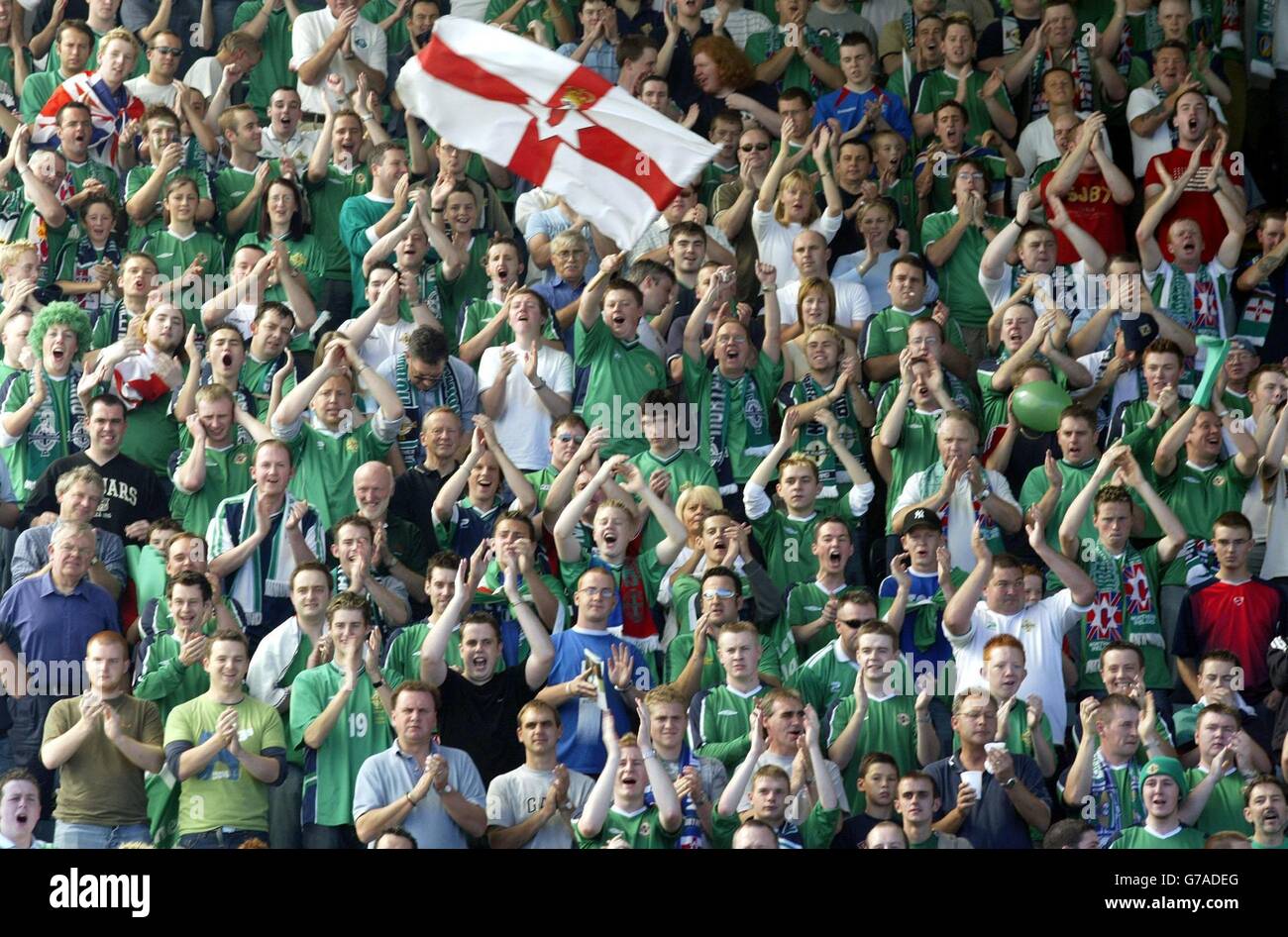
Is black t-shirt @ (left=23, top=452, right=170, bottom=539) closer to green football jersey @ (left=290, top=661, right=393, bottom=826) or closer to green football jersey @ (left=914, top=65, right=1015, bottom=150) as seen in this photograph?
green football jersey @ (left=290, top=661, right=393, bottom=826)

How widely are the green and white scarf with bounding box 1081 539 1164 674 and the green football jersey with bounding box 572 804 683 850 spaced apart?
2729mm

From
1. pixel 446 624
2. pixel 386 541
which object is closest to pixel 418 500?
pixel 386 541

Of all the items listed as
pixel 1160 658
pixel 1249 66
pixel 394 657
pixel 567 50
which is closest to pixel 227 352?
pixel 394 657

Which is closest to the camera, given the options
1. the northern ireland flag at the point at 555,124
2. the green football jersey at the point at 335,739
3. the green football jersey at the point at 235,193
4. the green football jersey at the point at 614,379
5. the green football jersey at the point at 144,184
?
the green football jersey at the point at 335,739

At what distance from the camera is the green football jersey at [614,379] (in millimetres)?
16203

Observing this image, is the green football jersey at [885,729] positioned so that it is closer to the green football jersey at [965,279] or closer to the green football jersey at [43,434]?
the green football jersey at [965,279]

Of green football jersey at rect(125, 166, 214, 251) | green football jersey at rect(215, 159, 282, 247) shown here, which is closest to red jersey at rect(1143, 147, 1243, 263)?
green football jersey at rect(215, 159, 282, 247)

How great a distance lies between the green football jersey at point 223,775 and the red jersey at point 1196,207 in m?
6.63

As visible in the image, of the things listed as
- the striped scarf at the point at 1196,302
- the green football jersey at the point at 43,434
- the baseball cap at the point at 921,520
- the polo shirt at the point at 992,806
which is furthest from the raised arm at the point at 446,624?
the striped scarf at the point at 1196,302

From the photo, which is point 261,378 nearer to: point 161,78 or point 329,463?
point 329,463

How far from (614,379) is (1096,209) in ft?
12.1
